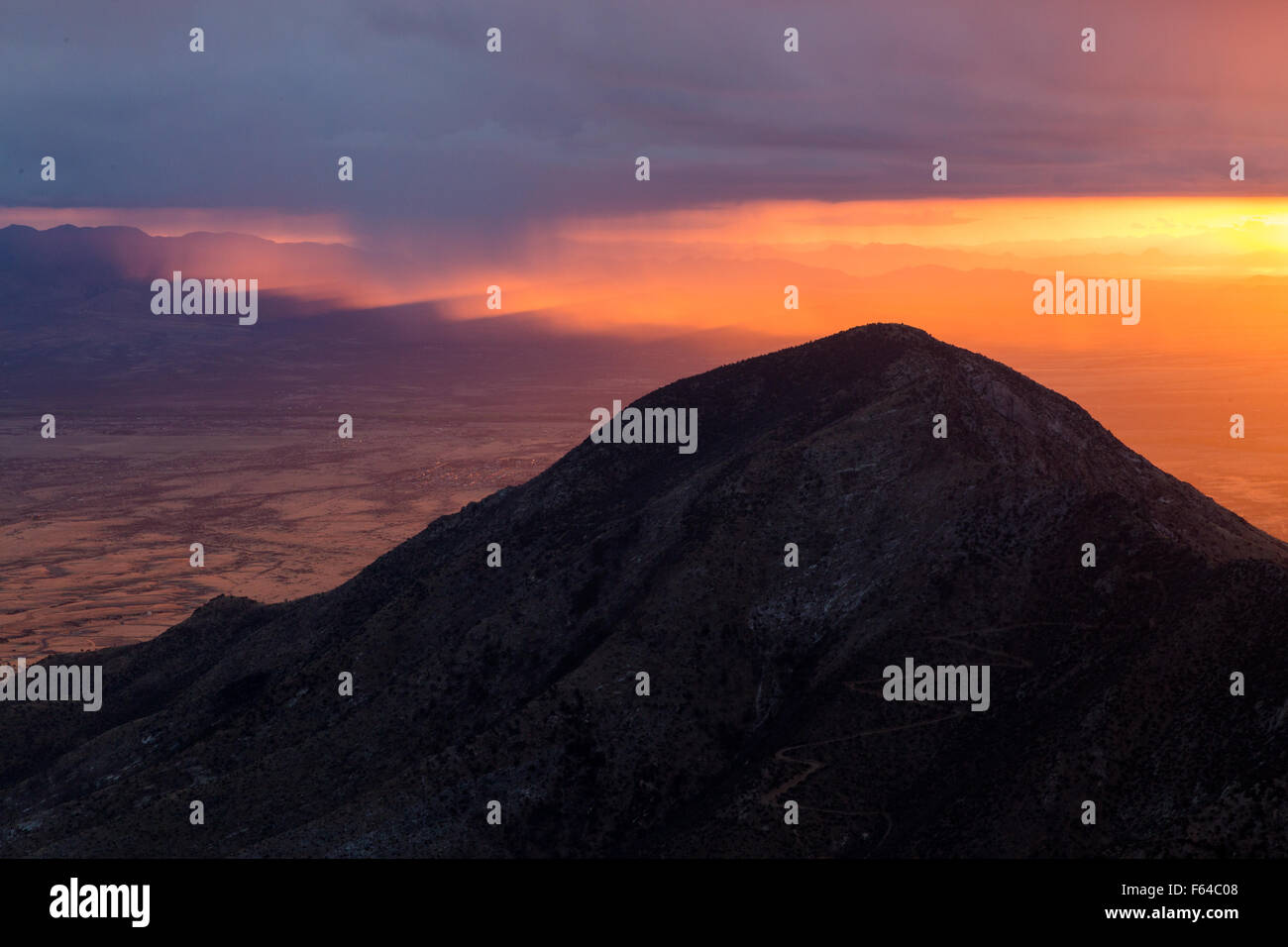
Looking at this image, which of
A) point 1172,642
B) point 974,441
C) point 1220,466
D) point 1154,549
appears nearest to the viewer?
point 1172,642

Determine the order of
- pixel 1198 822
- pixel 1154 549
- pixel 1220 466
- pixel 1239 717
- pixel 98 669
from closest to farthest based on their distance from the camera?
pixel 1198 822, pixel 1239 717, pixel 1154 549, pixel 98 669, pixel 1220 466

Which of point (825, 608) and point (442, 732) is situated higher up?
point (825, 608)

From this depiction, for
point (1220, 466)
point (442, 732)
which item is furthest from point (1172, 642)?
point (1220, 466)

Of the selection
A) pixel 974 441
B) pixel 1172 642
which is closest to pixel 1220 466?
pixel 974 441

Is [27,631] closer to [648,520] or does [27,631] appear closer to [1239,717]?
[648,520]
